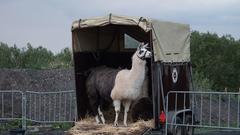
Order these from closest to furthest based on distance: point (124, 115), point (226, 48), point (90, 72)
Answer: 1. point (124, 115)
2. point (90, 72)
3. point (226, 48)

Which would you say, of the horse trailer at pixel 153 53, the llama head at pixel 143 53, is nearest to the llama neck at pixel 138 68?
the llama head at pixel 143 53

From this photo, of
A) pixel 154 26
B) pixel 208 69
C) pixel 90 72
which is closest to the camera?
pixel 154 26

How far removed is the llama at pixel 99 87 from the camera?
13.3 metres

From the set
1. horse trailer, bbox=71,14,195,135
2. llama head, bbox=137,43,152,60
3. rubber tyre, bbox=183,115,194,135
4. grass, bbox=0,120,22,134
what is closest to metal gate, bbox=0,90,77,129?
grass, bbox=0,120,22,134

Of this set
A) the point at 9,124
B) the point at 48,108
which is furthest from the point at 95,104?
the point at 48,108

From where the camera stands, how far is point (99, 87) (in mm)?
13547

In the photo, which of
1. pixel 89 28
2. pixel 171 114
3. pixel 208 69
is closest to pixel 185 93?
pixel 171 114

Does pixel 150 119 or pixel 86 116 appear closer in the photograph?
pixel 150 119

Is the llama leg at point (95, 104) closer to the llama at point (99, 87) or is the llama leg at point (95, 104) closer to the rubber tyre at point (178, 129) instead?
the llama at point (99, 87)

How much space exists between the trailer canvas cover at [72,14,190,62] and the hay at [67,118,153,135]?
1472mm

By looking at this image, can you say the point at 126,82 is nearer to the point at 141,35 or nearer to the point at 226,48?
the point at 141,35

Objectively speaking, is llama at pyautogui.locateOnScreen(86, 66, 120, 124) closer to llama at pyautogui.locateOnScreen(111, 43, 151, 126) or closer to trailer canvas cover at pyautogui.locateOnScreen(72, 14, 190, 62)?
llama at pyautogui.locateOnScreen(111, 43, 151, 126)

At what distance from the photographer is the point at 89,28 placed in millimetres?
14336

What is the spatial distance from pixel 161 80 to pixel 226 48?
111ft
